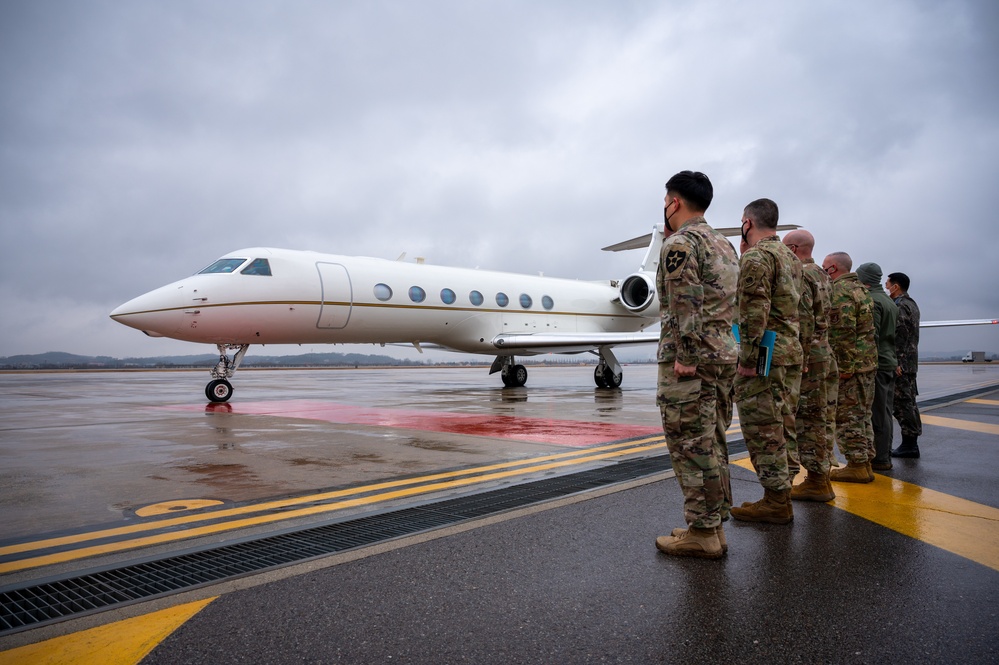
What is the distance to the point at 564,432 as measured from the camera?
7.93 metres

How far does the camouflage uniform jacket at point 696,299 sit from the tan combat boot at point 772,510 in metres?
1.12

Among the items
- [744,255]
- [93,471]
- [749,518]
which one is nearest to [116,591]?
[93,471]

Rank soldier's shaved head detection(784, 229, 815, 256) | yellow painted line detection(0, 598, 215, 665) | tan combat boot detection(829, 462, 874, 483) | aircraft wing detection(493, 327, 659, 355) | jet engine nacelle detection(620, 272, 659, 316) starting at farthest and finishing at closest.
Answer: jet engine nacelle detection(620, 272, 659, 316)
aircraft wing detection(493, 327, 659, 355)
tan combat boot detection(829, 462, 874, 483)
soldier's shaved head detection(784, 229, 815, 256)
yellow painted line detection(0, 598, 215, 665)

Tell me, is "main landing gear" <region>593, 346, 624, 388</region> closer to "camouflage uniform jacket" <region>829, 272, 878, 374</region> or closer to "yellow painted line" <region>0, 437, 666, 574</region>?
"camouflage uniform jacket" <region>829, 272, 878, 374</region>

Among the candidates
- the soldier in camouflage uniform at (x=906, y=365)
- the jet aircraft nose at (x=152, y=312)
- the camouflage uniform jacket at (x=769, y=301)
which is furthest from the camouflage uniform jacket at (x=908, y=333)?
the jet aircraft nose at (x=152, y=312)

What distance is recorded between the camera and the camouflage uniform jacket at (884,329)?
6.11m

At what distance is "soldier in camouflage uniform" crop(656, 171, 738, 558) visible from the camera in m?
3.36

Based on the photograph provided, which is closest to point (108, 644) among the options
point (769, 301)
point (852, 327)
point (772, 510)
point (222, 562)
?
point (222, 562)

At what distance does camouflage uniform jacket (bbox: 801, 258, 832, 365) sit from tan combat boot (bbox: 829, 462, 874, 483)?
1195 mm

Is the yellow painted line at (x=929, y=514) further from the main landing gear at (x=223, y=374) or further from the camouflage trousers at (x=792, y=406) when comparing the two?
the main landing gear at (x=223, y=374)

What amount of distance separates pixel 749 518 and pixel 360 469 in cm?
319

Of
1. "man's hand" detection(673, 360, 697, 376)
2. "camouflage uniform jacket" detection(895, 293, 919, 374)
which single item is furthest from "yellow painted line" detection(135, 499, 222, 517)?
"camouflage uniform jacket" detection(895, 293, 919, 374)

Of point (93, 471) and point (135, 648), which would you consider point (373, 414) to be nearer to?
point (93, 471)

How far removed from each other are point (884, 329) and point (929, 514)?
2605 millimetres
